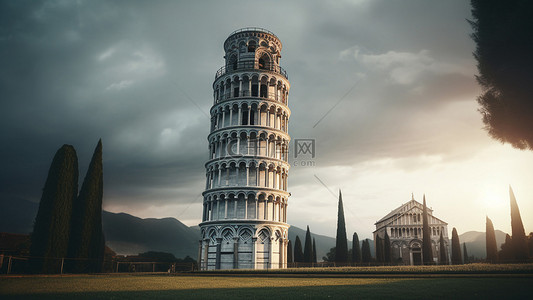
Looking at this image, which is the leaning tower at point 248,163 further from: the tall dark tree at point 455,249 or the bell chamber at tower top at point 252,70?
the tall dark tree at point 455,249

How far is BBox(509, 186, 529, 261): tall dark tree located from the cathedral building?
119ft

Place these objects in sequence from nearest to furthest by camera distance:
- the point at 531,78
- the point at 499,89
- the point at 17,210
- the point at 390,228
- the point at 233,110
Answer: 1. the point at 531,78
2. the point at 499,89
3. the point at 233,110
4. the point at 390,228
5. the point at 17,210

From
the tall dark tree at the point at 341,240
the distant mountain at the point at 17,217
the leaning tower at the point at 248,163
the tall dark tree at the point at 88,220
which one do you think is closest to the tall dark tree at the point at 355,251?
the tall dark tree at the point at 341,240

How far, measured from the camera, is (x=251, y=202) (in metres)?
42.7

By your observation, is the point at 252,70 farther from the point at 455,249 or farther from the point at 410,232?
the point at 410,232

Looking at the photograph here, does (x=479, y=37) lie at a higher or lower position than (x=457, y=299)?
higher

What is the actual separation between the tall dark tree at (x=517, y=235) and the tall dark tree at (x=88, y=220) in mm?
46251

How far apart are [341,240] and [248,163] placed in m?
21.5

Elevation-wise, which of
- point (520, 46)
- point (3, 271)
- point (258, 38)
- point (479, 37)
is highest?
point (258, 38)

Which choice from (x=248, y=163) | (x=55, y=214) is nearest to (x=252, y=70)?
(x=248, y=163)

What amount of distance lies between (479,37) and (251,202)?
104 feet

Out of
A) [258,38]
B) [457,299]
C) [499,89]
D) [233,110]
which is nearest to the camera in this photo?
[457,299]

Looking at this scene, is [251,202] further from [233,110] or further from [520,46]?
[520,46]

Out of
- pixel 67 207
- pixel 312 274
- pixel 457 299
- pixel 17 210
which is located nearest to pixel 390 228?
pixel 312 274
